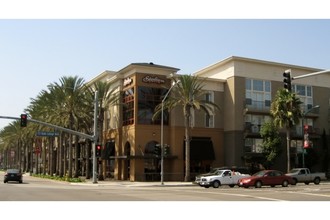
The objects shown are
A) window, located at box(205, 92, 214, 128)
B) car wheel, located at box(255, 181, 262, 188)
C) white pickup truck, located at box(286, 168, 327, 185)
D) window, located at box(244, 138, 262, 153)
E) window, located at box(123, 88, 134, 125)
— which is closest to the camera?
car wheel, located at box(255, 181, 262, 188)

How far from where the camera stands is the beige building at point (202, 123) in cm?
5369

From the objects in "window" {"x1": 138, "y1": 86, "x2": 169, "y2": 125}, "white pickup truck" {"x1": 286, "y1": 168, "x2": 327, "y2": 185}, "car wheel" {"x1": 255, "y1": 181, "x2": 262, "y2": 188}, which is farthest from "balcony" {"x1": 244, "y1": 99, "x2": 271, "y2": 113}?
"car wheel" {"x1": 255, "y1": 181, "x2": 262, "y2": 188}

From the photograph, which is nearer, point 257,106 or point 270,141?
point 270,141

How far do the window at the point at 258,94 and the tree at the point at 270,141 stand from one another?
4.01 metres

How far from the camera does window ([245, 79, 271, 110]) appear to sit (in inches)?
2235

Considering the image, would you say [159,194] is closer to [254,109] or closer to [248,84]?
[254,109]

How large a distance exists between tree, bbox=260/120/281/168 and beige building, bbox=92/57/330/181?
194 cm

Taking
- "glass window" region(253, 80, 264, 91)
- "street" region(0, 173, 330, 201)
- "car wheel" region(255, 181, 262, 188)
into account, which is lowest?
"car wheel" region(255, 181, 262, 188)

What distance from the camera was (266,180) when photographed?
1529 inches

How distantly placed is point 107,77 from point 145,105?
549 inches

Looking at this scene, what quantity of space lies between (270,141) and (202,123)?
8.72 meters

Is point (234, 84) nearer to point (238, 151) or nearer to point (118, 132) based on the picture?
point (238, 151)

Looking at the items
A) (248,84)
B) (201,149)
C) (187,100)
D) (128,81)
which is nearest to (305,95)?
(248,84)

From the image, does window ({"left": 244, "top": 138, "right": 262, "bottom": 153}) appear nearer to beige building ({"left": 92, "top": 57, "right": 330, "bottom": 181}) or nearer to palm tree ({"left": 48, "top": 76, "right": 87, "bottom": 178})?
beige building ({"left": 92, "top": 57, "right": 330, "bottom": 181})
